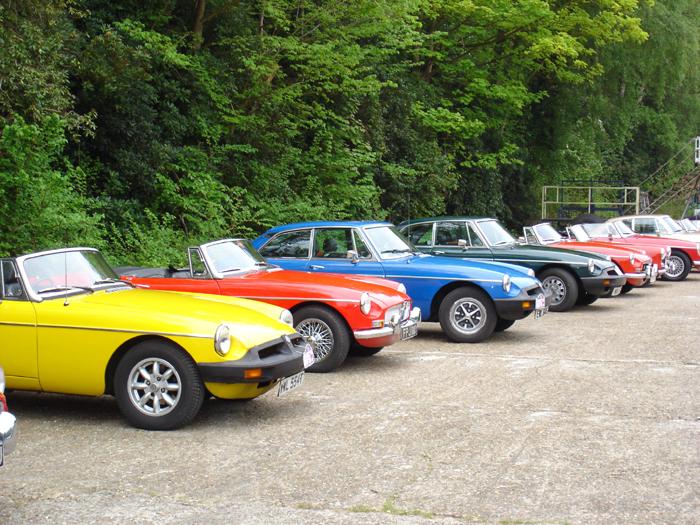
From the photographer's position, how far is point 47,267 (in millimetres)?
7949

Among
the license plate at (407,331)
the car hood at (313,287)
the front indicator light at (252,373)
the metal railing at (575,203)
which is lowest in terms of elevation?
the license plate at (407,331)

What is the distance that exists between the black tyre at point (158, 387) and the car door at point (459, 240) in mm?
8634

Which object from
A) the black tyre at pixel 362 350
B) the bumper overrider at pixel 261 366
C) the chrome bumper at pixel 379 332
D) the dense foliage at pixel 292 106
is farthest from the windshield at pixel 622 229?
the bumper overrider at pixel 261 366

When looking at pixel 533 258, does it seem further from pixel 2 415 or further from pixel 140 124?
pixel 2 415

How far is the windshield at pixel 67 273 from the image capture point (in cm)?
779

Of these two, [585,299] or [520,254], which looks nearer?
[520,254]

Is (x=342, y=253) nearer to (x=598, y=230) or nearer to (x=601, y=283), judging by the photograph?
(x=601, y=283)

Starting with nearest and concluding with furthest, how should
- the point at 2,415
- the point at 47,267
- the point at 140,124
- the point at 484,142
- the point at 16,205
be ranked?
1. the point at 2,415
2. the point at 47,267
3. the point at 16,205
4. the point at 140,124
5. the point at 484,142

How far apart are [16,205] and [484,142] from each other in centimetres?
2186

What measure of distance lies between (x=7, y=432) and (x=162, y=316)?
2304 millimetres

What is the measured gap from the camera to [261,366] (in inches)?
283

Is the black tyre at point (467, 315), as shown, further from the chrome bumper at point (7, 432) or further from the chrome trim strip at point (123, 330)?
the chrome bumper at point (7, 432)

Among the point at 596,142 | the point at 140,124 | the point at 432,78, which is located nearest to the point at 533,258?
the point at 140,124

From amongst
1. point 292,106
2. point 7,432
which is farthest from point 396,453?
point 292,106
